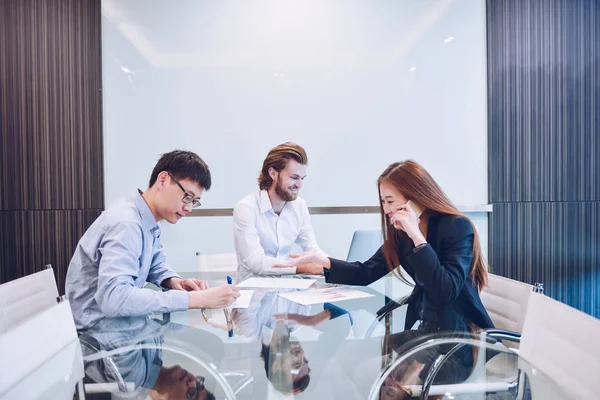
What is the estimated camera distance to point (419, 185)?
2002 millimetres

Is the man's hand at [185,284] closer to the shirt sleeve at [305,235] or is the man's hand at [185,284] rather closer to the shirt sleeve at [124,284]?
the shirt sleeve at [124,284]

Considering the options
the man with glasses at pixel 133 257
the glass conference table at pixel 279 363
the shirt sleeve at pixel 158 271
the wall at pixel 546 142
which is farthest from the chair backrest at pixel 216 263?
the wall at pixel 546 142

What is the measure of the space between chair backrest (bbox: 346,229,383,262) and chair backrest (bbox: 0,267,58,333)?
1.90 metres

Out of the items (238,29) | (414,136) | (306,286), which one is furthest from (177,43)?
(306,286)

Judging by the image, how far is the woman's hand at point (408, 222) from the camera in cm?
187

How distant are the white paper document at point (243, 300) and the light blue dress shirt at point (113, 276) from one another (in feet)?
0.77

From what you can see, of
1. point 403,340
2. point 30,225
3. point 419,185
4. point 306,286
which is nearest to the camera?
point 403,340

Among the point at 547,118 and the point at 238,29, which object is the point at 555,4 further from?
the point at 238,29

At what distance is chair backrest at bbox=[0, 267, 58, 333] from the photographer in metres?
1.77

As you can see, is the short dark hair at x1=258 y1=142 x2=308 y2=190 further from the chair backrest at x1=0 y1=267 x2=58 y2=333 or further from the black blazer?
the chair backrest at x1=0 y1=267 x2=58 y2=333

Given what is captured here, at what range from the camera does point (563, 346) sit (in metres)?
1.14

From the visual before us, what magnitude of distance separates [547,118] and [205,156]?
3530 mm

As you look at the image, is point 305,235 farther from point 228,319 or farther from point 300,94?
point 228,319

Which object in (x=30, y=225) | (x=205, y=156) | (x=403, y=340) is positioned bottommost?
(x=403, y=340)
